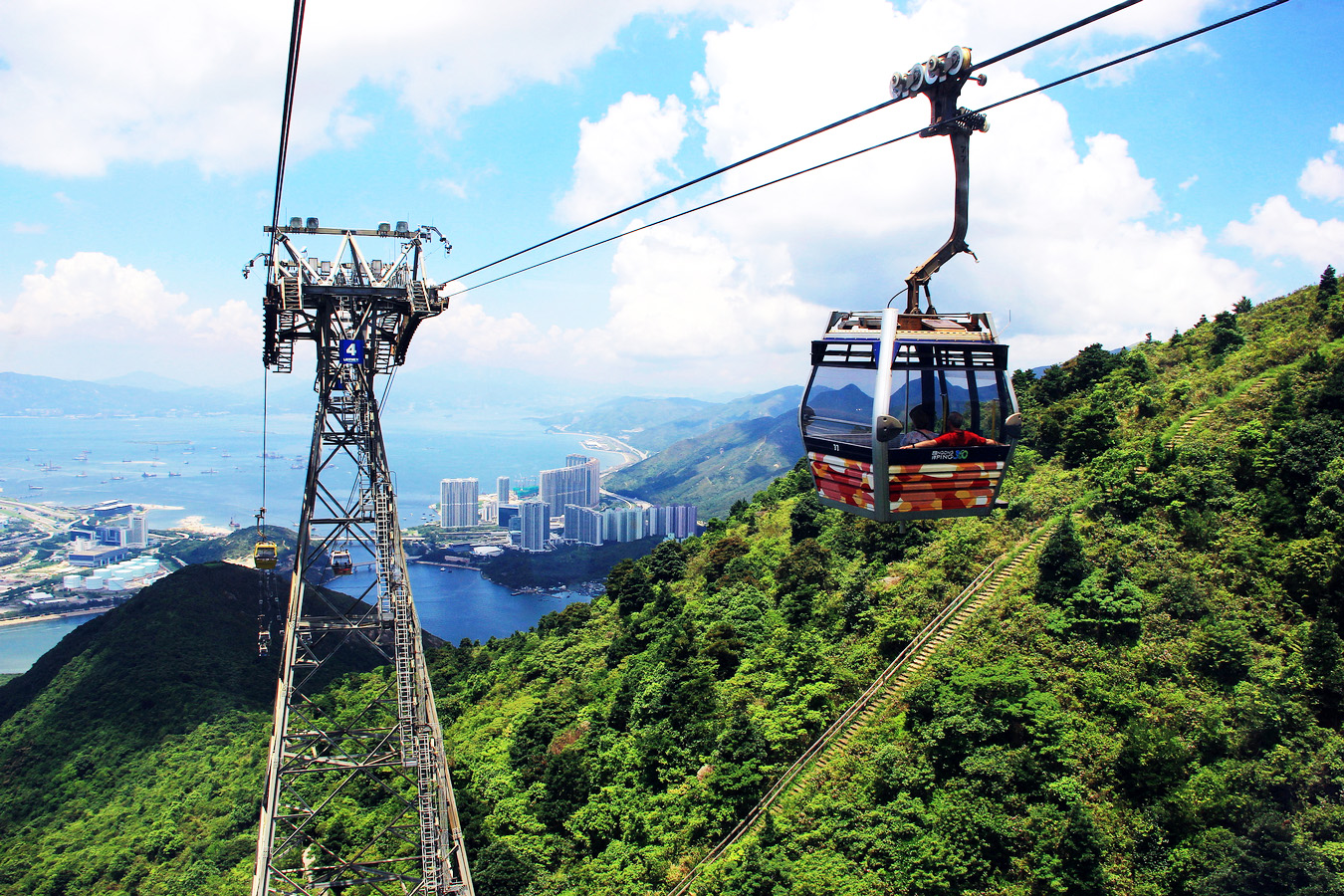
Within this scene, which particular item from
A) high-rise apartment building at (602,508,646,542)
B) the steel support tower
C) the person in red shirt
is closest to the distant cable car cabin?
the steel support tower

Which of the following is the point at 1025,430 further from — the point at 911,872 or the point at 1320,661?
the point at 911,872

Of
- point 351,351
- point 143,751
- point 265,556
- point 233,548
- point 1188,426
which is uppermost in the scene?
point 351,351

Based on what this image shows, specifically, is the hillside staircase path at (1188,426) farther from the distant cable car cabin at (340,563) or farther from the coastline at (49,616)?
the coastline at (49,616)

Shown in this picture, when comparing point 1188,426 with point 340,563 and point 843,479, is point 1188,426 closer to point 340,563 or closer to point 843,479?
point 843,479

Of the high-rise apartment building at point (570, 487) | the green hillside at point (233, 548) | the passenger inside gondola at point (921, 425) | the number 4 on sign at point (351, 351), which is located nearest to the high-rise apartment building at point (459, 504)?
the high-rise apartment building at point (570, 487)

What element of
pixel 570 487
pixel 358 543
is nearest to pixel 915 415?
pixel 358 543

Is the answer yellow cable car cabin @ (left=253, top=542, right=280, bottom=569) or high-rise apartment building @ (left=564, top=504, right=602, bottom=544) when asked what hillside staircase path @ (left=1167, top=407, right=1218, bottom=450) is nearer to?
yellow cable car cabin @ (left=253, top=542, right=280, bottom=569)

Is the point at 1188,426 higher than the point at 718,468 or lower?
lower

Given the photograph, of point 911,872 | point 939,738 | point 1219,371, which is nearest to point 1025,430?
point 1219,371
